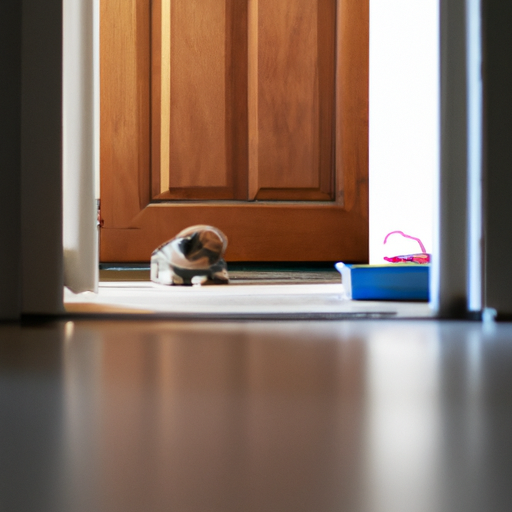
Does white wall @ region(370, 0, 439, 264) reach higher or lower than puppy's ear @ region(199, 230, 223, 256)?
higher

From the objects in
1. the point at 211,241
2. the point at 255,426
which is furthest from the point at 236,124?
the point at 255,426

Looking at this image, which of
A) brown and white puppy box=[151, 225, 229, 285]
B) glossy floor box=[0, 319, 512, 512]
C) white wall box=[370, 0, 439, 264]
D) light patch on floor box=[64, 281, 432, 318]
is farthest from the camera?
white wall box=[370, 0, 439, 264]

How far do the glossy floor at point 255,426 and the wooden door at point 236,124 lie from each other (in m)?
1.37

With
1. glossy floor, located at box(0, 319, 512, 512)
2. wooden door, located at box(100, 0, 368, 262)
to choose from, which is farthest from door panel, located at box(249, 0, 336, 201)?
glossy floor, located at box(0, 319, 512, 512)

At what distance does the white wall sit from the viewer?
1.95 meters

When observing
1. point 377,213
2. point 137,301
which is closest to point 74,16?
point 137,301

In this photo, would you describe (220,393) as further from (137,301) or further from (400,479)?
(137,301)

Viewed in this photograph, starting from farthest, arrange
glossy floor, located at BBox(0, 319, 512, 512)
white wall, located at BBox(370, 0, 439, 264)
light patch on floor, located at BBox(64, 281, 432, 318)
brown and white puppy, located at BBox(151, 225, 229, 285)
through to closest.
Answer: white wall, located at BBox(370, 0, 439, 264) < brown and white puppy, located at BBox(151, 225, 229, 285) < light patch on floor, located at BBox(64, 281, 432, 318) < glossy floor, located at BBox(0, 319, 512, 512)

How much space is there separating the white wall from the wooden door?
0.15 ft

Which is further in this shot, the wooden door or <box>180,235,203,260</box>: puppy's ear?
the wooden door

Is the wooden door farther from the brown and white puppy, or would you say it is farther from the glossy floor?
the glossy floor

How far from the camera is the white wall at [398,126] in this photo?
1945 mm

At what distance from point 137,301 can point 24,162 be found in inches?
12.0

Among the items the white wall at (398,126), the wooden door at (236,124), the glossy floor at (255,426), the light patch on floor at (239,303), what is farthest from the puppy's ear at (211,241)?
the glossy floor at (255,426)
